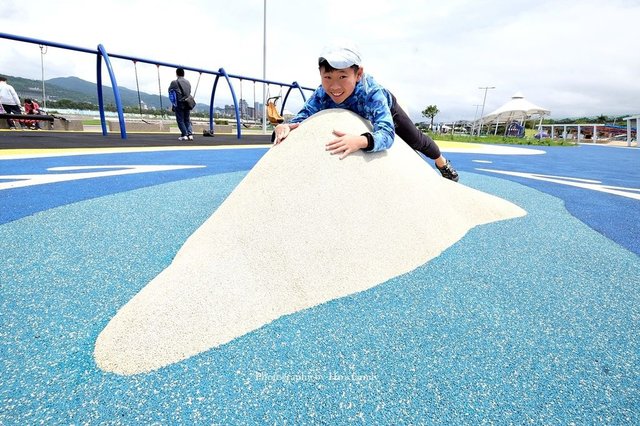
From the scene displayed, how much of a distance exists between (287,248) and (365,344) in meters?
0.57

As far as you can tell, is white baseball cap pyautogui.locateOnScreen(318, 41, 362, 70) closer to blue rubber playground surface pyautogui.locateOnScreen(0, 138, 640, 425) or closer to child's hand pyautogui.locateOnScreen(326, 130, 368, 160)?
child's hand pyautogui.locateOnScreen(326, 130, 368, 160)

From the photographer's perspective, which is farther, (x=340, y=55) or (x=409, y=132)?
(x=409, y=132)

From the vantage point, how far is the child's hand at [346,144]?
71.4 inches

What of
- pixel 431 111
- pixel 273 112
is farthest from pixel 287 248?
pixel 431 111

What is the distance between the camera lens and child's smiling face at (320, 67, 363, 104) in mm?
1911

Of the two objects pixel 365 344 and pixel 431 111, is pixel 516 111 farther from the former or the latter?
pixel 431 111

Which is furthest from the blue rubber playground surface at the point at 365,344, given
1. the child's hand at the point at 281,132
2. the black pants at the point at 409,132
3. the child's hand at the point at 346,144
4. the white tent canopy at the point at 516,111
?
the white tent canopy at the point at 516,111

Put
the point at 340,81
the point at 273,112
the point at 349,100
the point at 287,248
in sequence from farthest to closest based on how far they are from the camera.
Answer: the point at 273,112 < the point at 349,100 < the point at 340,81 < the point at 287,248

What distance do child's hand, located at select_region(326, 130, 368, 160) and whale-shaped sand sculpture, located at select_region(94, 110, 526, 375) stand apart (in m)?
0.04

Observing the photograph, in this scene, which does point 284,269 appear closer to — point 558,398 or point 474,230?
point 558,398

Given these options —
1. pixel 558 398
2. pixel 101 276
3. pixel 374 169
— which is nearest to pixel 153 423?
pixel 101 276

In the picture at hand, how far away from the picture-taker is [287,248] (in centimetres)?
155

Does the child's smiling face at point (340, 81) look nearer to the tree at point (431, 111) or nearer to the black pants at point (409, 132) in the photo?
the black pants at point (409, 132)

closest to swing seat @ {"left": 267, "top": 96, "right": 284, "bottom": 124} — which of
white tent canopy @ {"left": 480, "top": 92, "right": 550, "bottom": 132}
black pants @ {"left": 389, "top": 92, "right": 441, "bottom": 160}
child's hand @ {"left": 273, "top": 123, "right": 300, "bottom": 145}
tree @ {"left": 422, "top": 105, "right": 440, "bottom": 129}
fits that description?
black pants @ {"left": 389, "top": 92, "right": 441, "bottom": 160}
